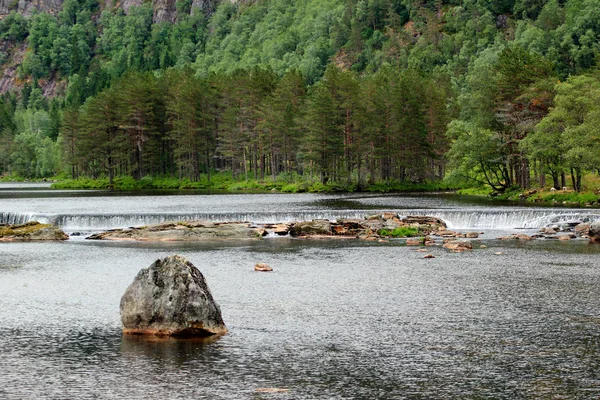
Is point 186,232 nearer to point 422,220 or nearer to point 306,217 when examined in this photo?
point 306,217

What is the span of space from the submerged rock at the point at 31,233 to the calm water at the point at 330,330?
13184 mm

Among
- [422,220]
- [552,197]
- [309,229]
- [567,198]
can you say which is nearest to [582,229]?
[422,220]

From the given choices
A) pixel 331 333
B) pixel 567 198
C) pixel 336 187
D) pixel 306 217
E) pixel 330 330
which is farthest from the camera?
pixel 336 187

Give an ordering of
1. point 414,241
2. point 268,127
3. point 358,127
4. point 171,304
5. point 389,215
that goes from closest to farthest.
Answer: point 171,304, point 414,241, point 389,215, point 358,127, point 268,127

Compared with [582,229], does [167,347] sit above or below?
below

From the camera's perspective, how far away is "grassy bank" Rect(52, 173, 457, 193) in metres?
143

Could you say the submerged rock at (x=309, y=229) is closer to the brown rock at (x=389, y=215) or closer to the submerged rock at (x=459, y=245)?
the brown rock at (x=389, y=215)

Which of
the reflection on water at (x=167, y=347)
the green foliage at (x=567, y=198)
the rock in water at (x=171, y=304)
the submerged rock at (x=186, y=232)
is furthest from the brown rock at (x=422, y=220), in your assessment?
the reflection on water at (x=167, y=347)

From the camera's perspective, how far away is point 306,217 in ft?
273

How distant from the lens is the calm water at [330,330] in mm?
26438

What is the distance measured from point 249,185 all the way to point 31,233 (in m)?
81.8

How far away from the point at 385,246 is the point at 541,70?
227ft

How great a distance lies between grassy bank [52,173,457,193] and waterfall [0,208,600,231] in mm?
57697

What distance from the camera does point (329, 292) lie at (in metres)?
43.8
